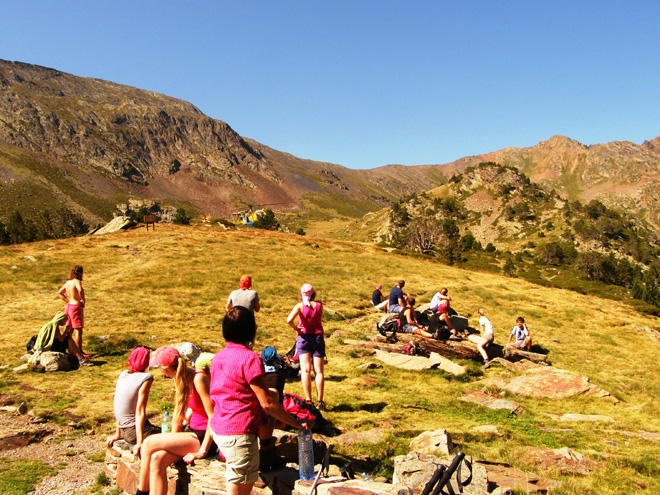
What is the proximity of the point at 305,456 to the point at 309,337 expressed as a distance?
153 inches

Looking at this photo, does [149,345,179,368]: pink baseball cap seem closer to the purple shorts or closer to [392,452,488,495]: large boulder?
[392,452,488,495]: large boulder

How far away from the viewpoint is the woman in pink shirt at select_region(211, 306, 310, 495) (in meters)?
4.29

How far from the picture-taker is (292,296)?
24.9 meters

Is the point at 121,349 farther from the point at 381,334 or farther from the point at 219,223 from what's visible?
the point at 219,223

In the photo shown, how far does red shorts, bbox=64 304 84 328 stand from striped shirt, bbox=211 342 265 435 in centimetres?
1022

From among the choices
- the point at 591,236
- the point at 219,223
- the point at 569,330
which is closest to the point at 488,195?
the point at 591,236

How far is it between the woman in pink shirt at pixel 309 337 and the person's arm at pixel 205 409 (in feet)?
11.7

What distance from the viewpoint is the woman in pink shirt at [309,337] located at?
898cm

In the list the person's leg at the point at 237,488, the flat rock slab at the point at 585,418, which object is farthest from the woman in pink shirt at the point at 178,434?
the flat rock slab at the point at 585,418

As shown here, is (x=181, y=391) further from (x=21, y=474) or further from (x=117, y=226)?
(x=117, y=226)

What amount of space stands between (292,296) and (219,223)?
1325 inches

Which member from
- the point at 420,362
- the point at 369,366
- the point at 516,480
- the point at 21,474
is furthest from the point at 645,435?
the point at 21,474

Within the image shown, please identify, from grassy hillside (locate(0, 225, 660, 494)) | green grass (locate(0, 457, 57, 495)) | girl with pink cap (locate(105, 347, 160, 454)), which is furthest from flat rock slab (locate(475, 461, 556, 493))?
green grass (locate(0, 457, 57, 495))

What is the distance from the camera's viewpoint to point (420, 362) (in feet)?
45.8
